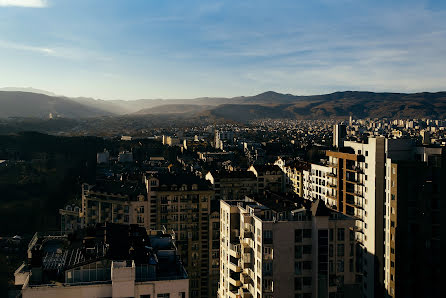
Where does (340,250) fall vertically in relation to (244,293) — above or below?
above

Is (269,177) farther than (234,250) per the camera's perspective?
Yes

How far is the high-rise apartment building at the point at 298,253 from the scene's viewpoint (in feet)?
76.1

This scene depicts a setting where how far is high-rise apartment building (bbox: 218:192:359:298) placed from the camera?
2319cm

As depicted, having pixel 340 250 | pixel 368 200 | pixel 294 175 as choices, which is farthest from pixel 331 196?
pixel 294 175

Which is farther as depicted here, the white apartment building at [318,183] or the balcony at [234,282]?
the white apartment building at [318,183]

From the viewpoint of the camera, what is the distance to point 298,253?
2350 centimetres

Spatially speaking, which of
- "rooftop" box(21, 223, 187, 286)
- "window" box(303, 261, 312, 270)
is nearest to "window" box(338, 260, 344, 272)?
"window" box(303, 261, 312, 270)

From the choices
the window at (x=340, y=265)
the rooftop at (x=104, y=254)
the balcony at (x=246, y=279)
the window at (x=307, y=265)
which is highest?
the rooftop at (x=104, y=254)

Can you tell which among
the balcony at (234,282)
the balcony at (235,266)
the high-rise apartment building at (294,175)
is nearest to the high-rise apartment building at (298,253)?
the balcony at (235,266)

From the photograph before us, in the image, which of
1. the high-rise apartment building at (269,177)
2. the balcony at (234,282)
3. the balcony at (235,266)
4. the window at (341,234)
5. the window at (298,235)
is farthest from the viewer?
the high-rise apartment building at (269,177)

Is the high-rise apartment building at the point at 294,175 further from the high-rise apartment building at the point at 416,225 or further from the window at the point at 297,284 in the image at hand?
the window at the point at 297,284

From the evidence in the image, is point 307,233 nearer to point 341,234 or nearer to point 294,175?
point 341,234

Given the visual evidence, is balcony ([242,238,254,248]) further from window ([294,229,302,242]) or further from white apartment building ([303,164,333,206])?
white apartment building ([303,164,333,206])

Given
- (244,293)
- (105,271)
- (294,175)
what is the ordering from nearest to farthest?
(105,271), (244,293), (294,175)
